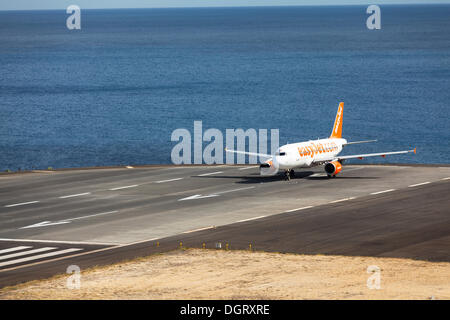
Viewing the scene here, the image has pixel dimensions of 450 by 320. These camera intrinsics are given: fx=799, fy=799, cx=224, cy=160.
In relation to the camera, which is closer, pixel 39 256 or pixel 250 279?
pixel 250 279

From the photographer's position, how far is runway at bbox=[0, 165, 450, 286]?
164 ft

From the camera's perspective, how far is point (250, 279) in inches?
1634

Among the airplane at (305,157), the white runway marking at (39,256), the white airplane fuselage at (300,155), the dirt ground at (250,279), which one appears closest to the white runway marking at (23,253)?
the white runway marking at (39,256)

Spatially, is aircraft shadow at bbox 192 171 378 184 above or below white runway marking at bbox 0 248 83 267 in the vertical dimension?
above

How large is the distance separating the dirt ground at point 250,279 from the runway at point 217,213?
254 cm

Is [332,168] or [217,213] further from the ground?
[332,168]

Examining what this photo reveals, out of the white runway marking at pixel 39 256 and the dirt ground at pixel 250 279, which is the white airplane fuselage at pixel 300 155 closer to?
the dirt ground at pixel 250 279

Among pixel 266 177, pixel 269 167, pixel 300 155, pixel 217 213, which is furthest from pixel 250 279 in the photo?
pixel 266 177

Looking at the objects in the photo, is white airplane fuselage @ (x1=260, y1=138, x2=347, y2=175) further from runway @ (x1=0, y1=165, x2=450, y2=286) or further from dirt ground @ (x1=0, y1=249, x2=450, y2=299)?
dirt ground @ (x1=0, y1=249, x2=450, y2=299)

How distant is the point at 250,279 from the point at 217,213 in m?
22.3

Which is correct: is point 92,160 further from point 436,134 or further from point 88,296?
point 88,296

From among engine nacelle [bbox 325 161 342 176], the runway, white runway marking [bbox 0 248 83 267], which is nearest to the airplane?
engine nacelle [bbox 325 161 342 176]

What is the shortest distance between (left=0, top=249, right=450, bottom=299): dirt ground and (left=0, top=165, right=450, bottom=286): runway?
254 centimetres

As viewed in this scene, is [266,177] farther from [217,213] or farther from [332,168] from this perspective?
[217,213]
